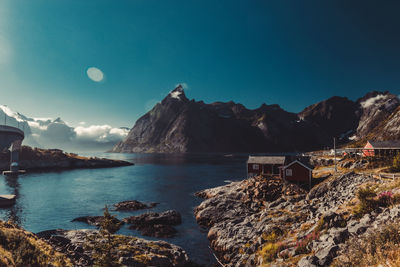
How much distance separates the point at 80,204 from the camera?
52.4 metres

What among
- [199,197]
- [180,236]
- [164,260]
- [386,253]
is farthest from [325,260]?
[199,197]

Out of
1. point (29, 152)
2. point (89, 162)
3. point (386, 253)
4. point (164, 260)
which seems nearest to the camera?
point (386, 253)

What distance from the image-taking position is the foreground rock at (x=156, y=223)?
111 feet

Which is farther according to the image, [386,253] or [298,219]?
[298,219]

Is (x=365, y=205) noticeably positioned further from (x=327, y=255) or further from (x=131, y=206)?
(x=131, y=206)

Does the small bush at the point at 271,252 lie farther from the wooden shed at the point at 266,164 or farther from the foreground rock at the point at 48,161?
the foreground rock at the point at 48,161

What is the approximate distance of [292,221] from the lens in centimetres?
2662

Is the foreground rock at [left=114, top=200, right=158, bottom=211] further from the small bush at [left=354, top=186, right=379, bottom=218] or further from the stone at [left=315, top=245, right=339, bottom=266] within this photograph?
the stone at [left=315, top=245, right=339, bottom=266]

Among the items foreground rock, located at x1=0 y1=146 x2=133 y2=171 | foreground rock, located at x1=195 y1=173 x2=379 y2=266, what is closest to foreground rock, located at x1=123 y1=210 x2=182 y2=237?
foreground rock, located at x1=195 y1=173 x2=379 y2=266

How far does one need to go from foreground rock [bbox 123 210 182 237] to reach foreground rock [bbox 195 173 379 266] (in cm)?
524

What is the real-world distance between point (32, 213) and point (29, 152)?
115 m

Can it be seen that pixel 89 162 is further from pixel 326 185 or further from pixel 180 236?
pixel 326 185

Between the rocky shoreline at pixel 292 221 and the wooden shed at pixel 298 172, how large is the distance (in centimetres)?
179

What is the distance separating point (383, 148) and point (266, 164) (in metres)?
29.9
